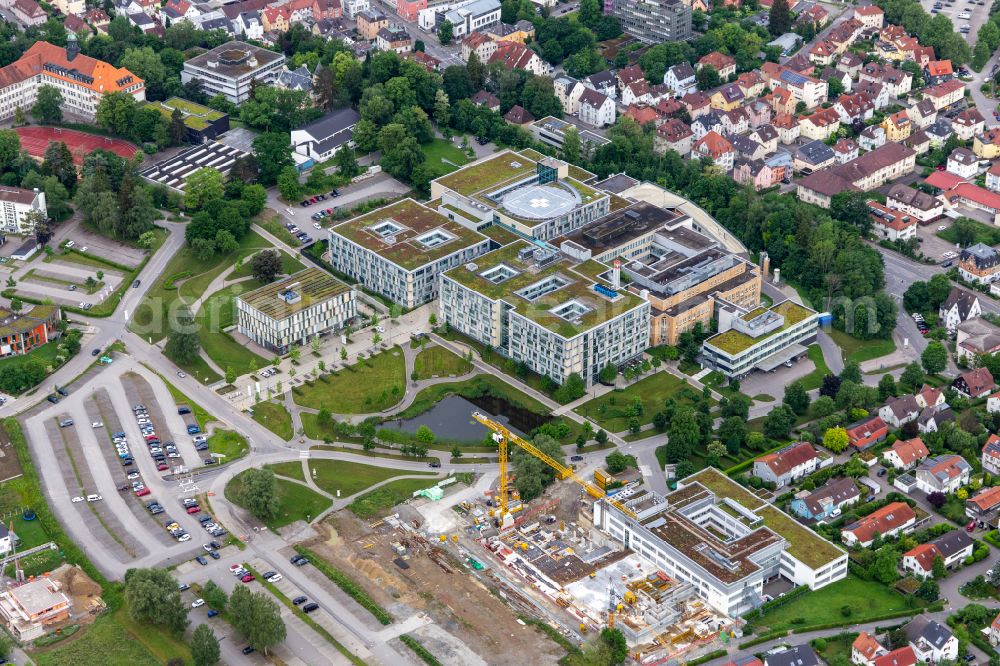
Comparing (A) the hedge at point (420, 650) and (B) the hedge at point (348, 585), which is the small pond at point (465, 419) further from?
(A) the hedge at point (420, 650)

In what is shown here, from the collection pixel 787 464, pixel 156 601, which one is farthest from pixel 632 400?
pixel 156 601

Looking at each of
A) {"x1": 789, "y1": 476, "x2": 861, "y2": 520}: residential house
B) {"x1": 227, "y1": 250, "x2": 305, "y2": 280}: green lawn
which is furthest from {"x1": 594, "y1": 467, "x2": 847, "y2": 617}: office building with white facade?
{"x1": 227, "y1": 250, "x2": 305, "y2": 280}: green lawn

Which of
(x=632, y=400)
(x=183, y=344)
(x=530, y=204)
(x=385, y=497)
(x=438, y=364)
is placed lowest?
(x=632, y=400)

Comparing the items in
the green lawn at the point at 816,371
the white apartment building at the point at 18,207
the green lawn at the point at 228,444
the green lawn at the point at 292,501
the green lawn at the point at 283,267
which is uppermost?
the white apartment building at the point at 18,207

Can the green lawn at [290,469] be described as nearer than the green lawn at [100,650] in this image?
No

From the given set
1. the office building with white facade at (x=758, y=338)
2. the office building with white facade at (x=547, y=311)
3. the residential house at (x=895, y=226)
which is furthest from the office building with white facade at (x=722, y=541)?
the residential house at (x=895, y=226)

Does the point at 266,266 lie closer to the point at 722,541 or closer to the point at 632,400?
the point at 632,400

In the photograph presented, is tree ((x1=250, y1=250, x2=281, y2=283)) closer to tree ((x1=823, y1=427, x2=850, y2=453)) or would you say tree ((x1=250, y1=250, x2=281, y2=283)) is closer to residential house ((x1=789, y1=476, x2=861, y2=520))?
tree ((x1=823, y1=427, x2=850, y2=453))
